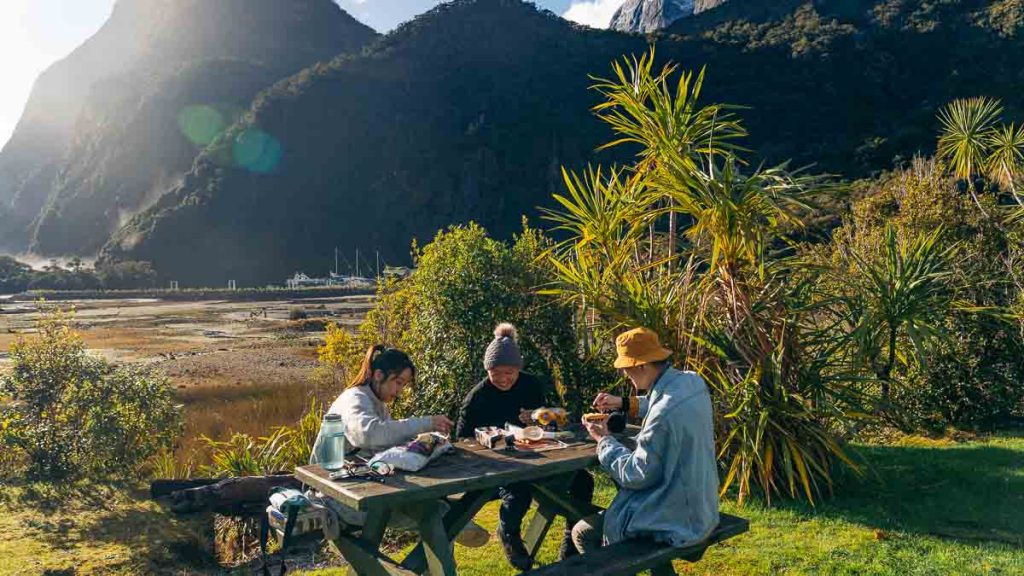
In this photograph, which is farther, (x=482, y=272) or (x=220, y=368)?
(x=220, y=368)

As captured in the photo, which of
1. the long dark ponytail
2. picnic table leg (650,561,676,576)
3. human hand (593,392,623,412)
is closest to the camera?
picnic table leg (650,561,676,576)

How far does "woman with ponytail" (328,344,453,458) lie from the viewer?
2975mm

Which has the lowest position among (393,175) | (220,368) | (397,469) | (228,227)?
(220,368)

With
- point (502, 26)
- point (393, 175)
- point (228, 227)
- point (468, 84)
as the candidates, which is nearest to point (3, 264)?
point (228, 227)

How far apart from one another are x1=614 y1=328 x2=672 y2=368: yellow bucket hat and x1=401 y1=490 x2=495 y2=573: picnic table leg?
37.7 inches

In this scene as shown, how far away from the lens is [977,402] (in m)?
7.23

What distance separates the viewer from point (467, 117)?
306 feet

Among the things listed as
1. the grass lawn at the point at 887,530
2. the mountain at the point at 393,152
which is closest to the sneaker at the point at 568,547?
the grass lawn at the point at 887,530

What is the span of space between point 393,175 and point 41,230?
67961 mm

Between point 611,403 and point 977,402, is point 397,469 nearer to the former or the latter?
point 611,403

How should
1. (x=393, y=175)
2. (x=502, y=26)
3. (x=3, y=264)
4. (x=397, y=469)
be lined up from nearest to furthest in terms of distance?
1. (x=397, y=469)
2. (x=3, y=264)
3. (x=393, y=175)
4. (x=502, y=26)

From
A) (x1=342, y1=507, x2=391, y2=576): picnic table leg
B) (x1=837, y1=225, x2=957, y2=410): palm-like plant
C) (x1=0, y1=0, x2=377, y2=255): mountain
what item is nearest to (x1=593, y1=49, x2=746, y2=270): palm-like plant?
(x1=837, y1=225, x2=957, y2=410): palm-like plant

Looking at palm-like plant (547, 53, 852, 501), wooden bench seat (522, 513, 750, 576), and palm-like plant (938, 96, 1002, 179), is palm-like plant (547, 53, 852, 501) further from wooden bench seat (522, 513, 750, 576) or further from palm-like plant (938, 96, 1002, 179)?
palm-like plant (938, 96, 1002, 179)

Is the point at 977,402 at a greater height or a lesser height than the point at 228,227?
lesser
